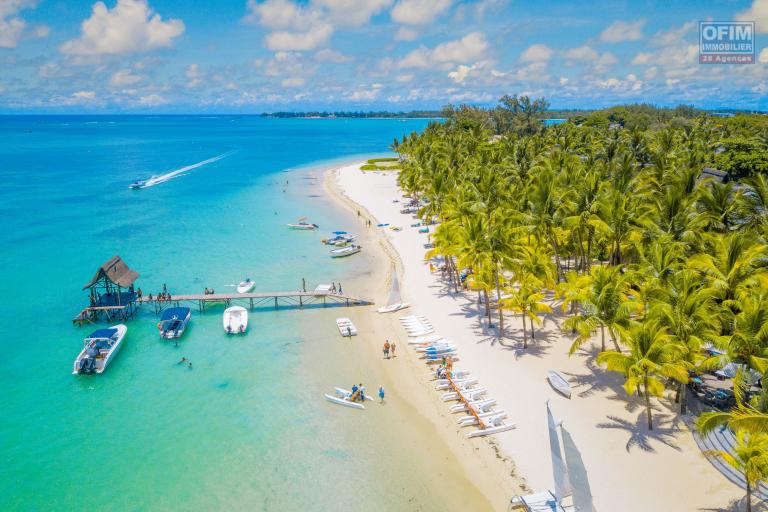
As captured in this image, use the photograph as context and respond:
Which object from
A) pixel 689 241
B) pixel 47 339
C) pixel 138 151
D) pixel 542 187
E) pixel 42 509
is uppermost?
pixel 138 151

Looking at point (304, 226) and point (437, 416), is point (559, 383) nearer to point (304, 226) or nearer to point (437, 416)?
point (437, 416)

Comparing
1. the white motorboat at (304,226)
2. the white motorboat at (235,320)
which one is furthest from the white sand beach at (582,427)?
the white motorboat at (304,226)

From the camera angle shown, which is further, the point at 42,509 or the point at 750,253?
the point at 750,253

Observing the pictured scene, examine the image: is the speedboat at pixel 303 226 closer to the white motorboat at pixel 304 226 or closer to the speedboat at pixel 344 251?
the white motorboat at pixel 304 226

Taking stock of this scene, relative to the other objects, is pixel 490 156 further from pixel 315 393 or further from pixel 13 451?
pixel 13 451

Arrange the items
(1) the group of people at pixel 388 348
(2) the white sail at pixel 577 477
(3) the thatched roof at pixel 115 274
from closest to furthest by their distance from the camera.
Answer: (2) the white sail at pixel 577 477 → (1) the group of people at pixel 388 348 → (3) the thatched roof at pixel 115 274

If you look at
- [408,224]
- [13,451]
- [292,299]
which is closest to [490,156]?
[408,224]

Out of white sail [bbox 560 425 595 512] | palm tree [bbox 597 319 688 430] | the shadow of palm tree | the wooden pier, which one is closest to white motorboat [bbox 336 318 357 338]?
the wooden pier
